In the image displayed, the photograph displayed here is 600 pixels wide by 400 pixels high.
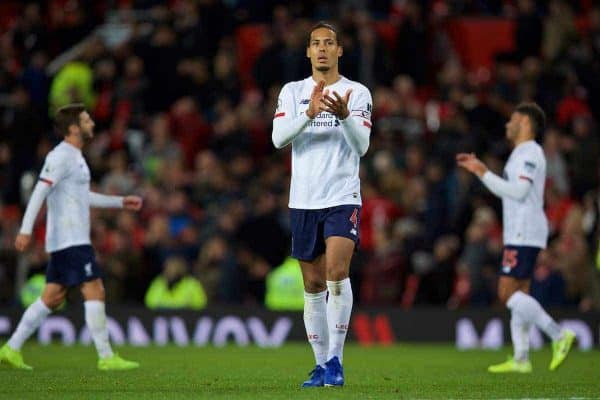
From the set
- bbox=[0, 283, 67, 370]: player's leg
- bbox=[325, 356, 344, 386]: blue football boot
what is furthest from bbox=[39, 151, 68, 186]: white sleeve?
bbox=[325, 356, 344, 386]: blue football boot

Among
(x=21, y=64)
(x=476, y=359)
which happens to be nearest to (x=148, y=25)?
(x=21, y=64)

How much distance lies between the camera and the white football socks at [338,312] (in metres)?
9.73

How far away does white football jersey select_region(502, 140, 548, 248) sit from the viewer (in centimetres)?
1257

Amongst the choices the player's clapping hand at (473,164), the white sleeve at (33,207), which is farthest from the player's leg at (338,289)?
the white sleeve at (33,207)

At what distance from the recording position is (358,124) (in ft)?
31.7

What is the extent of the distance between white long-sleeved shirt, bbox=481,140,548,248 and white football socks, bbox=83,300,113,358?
364cm

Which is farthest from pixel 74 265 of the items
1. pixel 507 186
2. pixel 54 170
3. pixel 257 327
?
pixel 257 327

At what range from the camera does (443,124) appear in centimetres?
1978

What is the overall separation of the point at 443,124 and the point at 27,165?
6561 millimetres

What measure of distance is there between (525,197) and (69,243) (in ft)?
13.4

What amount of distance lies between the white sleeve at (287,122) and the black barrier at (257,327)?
26.9 feet

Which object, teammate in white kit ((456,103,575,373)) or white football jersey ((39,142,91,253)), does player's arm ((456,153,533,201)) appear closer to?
teammate in white kit ((456,103,575,373))

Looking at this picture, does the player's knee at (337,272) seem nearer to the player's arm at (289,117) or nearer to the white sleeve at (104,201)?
the player's arm at (289,117)

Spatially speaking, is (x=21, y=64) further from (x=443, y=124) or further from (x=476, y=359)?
(x=476, y=359)
